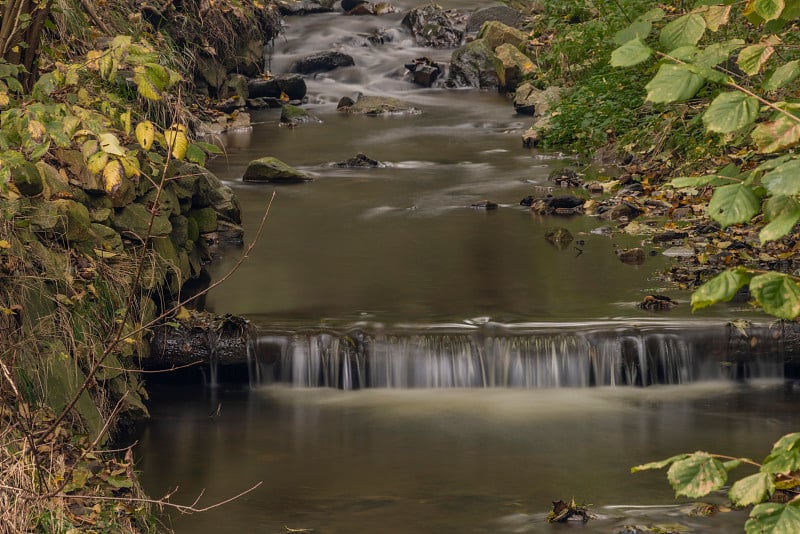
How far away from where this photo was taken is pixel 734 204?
2.33m

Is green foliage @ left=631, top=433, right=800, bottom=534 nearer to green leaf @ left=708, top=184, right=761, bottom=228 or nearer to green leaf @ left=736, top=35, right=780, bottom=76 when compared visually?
green leaf @ left=708, top=184, right=761, bottom=228

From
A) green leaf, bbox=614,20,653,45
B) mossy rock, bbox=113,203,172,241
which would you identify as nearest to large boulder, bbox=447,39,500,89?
mossy rock, bbox=113,203,172,241

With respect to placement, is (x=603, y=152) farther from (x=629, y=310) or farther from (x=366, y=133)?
(x=629, y=310)

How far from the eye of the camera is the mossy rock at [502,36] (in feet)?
63.1

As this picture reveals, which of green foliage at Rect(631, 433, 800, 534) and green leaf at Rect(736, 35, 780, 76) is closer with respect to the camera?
green foliage at Rect(631, 433, 800, 534)

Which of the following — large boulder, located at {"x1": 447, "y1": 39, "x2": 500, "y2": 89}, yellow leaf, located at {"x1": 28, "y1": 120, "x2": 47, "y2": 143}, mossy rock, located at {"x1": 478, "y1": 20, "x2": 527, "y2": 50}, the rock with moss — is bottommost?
yellow leaf, located at {"x1": 28, "y1": 120, "x2": 47, "y2": 143}

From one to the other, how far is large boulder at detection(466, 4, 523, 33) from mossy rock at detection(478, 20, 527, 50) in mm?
1461

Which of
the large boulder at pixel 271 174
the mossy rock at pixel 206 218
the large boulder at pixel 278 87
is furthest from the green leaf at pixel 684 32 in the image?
the large boulder at pixel 278 87

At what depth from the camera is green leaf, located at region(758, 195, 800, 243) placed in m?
2.26

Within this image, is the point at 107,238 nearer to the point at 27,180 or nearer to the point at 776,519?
the point at 27,180

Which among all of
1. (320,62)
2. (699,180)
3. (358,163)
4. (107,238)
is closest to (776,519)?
(699,180)

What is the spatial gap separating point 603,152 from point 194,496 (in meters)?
7.97

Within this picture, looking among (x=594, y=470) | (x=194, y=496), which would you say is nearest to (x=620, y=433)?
(x=594, y=470)

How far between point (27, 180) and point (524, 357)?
319 centimetres
